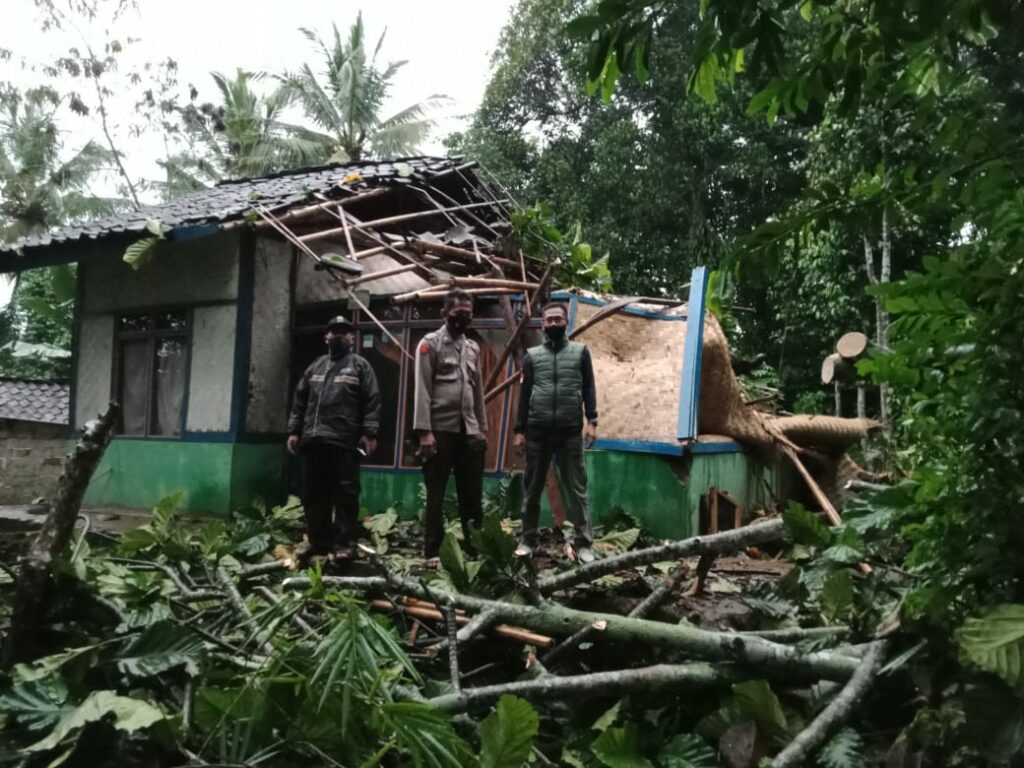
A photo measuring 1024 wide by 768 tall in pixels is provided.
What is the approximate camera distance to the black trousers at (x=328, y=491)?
20.7 ft

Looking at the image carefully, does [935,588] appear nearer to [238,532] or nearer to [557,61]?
[238,532]

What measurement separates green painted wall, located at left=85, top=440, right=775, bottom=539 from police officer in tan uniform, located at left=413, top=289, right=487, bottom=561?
1.01 meters

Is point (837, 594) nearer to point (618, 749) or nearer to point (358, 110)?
point (618, 749)

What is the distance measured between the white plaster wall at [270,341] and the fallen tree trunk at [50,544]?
5.79 metres

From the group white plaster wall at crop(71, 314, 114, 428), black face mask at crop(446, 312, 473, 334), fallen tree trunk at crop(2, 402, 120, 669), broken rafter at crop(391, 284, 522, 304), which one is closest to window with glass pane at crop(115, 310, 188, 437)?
white plaster wall at crop(71, 314, 114, 428)

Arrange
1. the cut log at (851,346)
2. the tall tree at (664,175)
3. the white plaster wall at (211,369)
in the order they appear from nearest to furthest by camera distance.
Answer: the cut log at (851,346)
the white plaster wall at (211,369)
the tall tree at (664,175)

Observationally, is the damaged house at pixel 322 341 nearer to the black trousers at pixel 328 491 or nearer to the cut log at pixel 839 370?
the cut log at pixel 839 370

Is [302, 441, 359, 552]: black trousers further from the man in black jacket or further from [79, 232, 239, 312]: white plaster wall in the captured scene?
[79, 232, 239, 312]: white plaster wall

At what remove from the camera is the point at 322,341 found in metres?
9.57

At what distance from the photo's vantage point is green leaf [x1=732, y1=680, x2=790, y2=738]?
11.2 feet

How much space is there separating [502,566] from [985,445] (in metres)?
2.59

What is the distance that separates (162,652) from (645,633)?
2063mm

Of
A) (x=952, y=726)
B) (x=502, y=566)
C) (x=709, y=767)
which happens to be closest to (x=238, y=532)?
(x=502, y=566)

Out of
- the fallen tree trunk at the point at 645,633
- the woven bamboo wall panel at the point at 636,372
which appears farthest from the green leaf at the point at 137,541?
the woven bamboo wall panel at the point at 636,372
